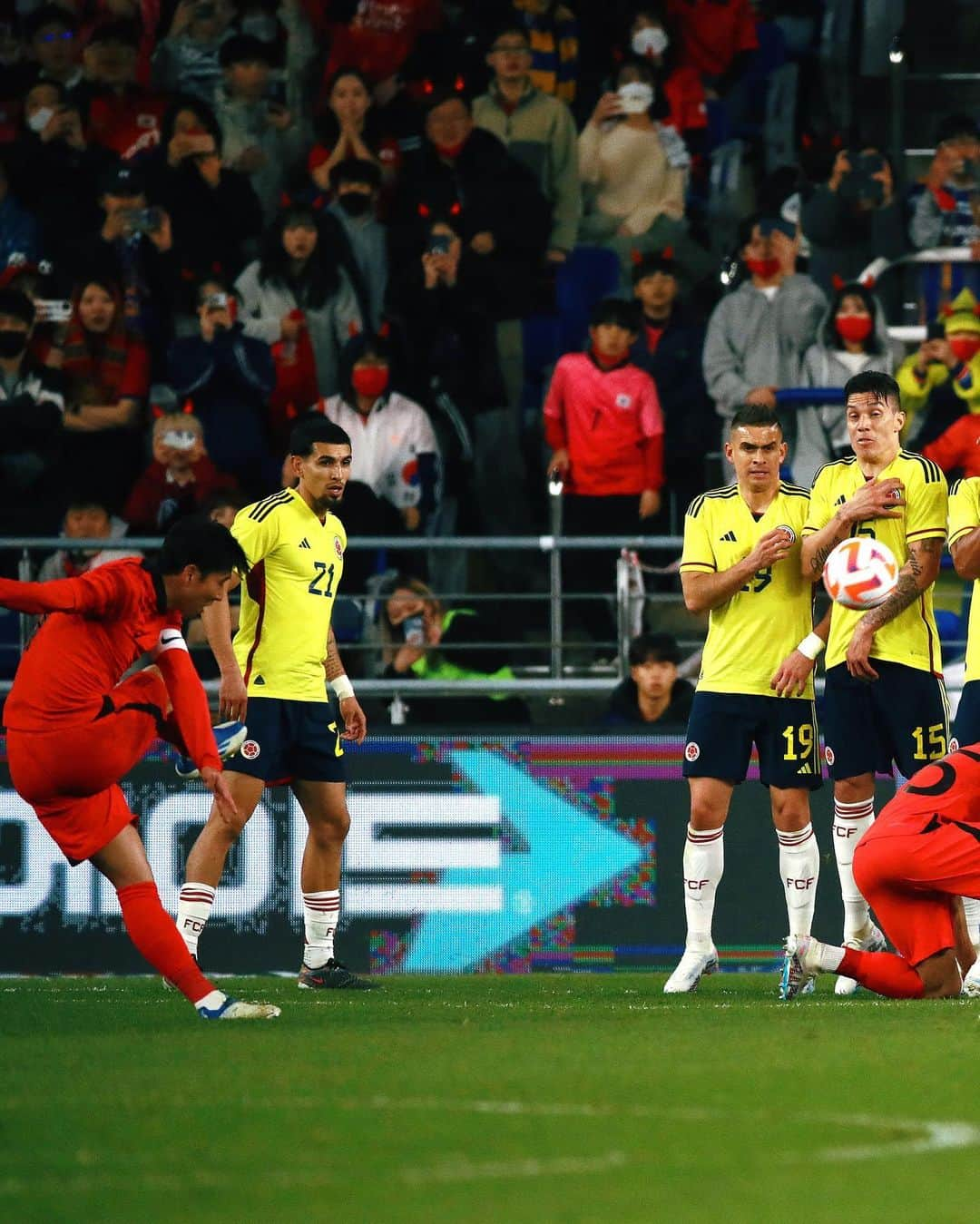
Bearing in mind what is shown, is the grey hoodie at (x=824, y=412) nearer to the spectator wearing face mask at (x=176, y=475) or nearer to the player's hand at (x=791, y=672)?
the spectator wearing face mask at (x=176, y=475)

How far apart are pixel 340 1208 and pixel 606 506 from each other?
1035 cm

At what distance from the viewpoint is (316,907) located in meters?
10.5

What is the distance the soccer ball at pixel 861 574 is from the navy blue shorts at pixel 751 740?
96 cm

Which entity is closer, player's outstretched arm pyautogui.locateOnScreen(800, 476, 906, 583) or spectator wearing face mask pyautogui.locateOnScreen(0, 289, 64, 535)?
player's outstretched arm pyautogui.locateOnScreen(800, 476, 906, 583)

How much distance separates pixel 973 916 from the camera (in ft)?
31.4

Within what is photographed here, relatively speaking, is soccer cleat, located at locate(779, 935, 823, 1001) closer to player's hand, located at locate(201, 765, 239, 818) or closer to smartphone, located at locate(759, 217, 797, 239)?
player's hand, located at locate(201, 765, 239, 818)

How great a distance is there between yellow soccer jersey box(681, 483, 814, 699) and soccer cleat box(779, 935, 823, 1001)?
1.39 meters

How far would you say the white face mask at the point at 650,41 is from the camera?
56.3ft

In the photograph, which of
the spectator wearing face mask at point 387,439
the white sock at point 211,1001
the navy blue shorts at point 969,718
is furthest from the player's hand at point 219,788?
the spectator wearing face mask at point 387,439

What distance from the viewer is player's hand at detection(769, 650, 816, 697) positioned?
946cm

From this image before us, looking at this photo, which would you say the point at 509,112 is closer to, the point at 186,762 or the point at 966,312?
the point at 966,312

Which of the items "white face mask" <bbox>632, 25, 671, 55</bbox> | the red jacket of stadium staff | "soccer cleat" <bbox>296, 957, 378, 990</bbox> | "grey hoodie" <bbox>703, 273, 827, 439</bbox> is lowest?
"soccer cleat" <bbox>296, 957, 378, 990</bbox>

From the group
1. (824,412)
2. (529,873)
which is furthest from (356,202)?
(529,873)

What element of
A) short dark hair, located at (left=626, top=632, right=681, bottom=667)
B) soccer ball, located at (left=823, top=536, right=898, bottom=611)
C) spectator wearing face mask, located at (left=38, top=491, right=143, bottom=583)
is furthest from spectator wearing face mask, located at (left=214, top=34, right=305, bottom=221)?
soccer ball, located at (left=823, top=536, right=898, bottom=611)
